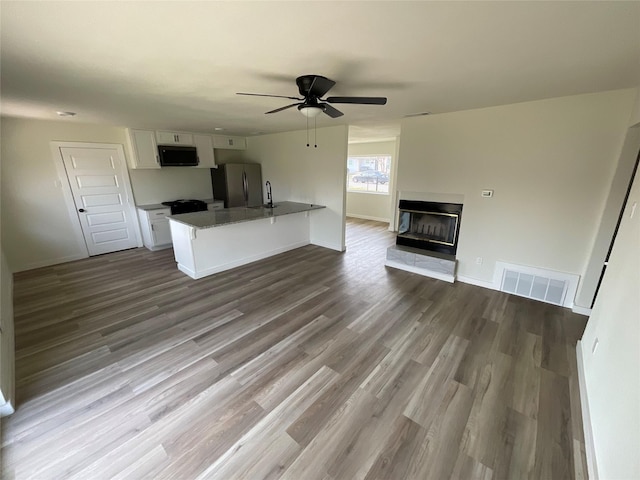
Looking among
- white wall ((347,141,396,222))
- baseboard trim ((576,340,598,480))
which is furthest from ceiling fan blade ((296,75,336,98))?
white wall ((347,141,396,222))

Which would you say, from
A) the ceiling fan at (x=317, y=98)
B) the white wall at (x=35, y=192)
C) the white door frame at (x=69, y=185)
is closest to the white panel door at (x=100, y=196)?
the white door frame at (x=69, y=185)

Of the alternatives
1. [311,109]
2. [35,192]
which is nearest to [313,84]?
[311,109]

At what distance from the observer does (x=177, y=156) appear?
17.7 feet

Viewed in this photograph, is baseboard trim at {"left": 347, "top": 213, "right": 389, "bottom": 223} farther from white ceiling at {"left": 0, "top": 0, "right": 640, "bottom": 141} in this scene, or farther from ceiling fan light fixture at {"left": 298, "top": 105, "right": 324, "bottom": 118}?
ceiling fan light fixture at {"left": 298, "top": 105, "right": 324, "bottom": 118}

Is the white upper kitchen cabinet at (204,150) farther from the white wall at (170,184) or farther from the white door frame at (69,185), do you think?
the white door frame at (69,185)

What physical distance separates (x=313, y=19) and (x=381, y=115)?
2.66 meters

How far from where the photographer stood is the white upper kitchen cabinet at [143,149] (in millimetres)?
4890

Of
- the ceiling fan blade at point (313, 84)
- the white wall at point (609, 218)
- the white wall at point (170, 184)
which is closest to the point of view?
the ceiling fan blade at point (313, 84)

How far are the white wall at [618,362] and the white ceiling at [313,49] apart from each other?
4.16 ft

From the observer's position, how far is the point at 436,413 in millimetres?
1843

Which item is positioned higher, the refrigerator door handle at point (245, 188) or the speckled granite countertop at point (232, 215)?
the refrigerator door handle at point (245, 188)

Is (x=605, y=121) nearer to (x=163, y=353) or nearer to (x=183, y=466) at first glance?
(x=183, y=466)

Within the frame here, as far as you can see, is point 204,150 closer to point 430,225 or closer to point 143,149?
point 143,149

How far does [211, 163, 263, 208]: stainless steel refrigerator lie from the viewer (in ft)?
19.6
